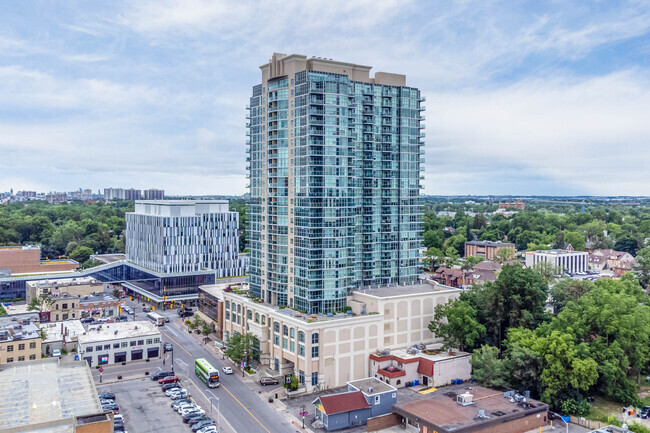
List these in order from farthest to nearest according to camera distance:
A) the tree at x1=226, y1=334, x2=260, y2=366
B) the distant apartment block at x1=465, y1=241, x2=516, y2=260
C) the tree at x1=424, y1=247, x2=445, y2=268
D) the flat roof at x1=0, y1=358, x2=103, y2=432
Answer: the distant apartment block at x1=465, y1=241, x2=516, y2=260, the tree at x1=424, y1=247, x2=445, y2=268, the tree at x1=226, y1=334, x2=260, y2=366, the flat roof at x1=0, y1=358, x2=103, y2=432

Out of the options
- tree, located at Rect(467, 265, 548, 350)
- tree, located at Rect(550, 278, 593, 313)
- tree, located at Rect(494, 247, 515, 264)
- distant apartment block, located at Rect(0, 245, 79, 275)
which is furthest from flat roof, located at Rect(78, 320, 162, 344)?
tree, located at Rect(494, 247, 515, 264)

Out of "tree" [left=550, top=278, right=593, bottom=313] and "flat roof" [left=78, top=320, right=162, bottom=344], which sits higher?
"tree" [left=550, top=278, right=593, bottom=313]

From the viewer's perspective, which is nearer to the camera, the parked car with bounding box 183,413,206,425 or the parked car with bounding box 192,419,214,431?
the parked car with bounding box 192,419,214,431

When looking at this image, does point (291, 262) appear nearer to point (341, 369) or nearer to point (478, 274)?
point (341, 369)

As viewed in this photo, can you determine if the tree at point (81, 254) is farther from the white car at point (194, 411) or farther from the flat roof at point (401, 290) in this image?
A: the white car at point (194, 411)

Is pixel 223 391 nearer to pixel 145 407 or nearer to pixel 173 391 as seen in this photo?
pixel 173 391

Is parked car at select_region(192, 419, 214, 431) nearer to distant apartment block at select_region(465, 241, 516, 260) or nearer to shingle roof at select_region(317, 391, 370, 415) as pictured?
shingle roof at select_region(317, 391, 370, 415)

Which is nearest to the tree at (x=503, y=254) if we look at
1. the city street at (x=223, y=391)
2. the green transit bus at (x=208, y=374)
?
the city street at (x=223, y=391)
